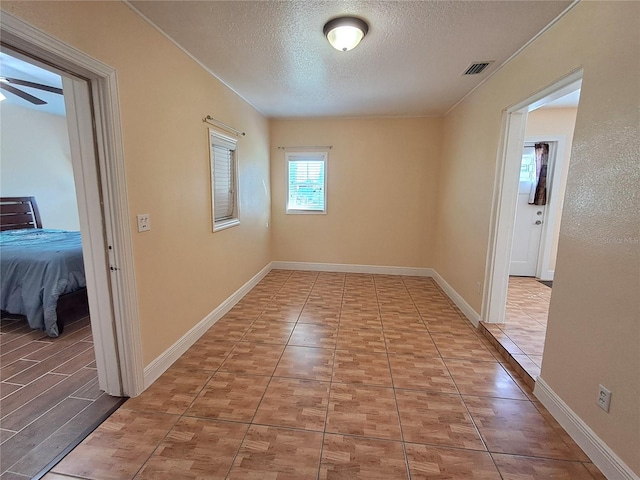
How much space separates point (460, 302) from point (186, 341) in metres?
2.99

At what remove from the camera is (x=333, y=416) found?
1.72m

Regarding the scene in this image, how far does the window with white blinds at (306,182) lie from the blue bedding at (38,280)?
117 inches

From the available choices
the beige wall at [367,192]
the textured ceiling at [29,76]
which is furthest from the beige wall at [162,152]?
the beige wall at [367,192]

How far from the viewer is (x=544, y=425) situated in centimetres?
168

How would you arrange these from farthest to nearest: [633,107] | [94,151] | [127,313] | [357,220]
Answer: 1. [357,220]
2. [127,313]
3. [94,151]
4. [633,107]

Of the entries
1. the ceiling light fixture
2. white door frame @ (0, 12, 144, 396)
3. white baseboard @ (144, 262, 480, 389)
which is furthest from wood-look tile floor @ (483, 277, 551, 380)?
white door frame @ (0, 12, 144, 396)

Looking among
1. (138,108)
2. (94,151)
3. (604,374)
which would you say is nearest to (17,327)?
(94,151)

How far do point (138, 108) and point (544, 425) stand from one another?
3197 millimetres

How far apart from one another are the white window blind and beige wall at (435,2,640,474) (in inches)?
111

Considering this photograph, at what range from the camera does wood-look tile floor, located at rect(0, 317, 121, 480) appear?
4.87 ft

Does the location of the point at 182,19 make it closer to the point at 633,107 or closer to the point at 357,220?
the point at 633,107

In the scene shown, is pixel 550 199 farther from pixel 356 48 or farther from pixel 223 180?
pixel 223 180

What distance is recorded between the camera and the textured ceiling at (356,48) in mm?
1736

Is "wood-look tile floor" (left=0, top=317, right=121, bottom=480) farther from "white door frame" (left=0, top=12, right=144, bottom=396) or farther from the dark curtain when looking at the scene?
the dark curtain
